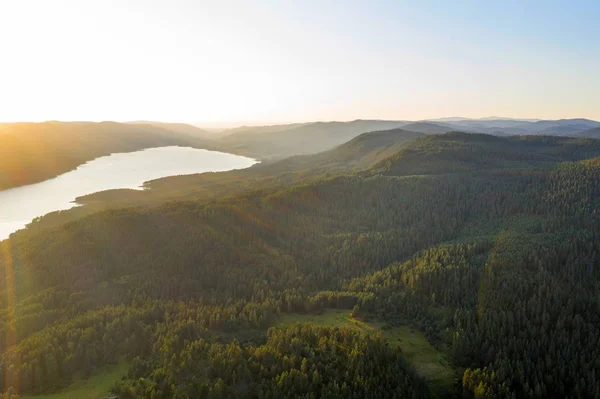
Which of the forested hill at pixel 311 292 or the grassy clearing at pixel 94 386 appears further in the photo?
the grassy clearing at pixel 94 386

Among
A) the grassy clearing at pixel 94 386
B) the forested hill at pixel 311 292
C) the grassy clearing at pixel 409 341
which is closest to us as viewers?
the forested hill at pixel 311 292

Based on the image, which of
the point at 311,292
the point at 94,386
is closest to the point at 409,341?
the point at 311,292

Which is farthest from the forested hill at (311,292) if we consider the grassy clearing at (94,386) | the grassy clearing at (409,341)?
the grassy clearing at (409,341)

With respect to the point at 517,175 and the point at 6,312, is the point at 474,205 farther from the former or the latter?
the point at 6,312

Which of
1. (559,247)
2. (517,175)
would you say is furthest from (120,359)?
(517,175)

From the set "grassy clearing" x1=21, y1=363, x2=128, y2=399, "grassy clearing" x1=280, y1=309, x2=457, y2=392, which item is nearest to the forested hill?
"grassy clearing" x1=21, y1=363, x2=128, y2=399

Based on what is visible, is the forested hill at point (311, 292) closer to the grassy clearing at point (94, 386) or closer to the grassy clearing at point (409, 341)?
the grassy clearing at point (94, 386)
